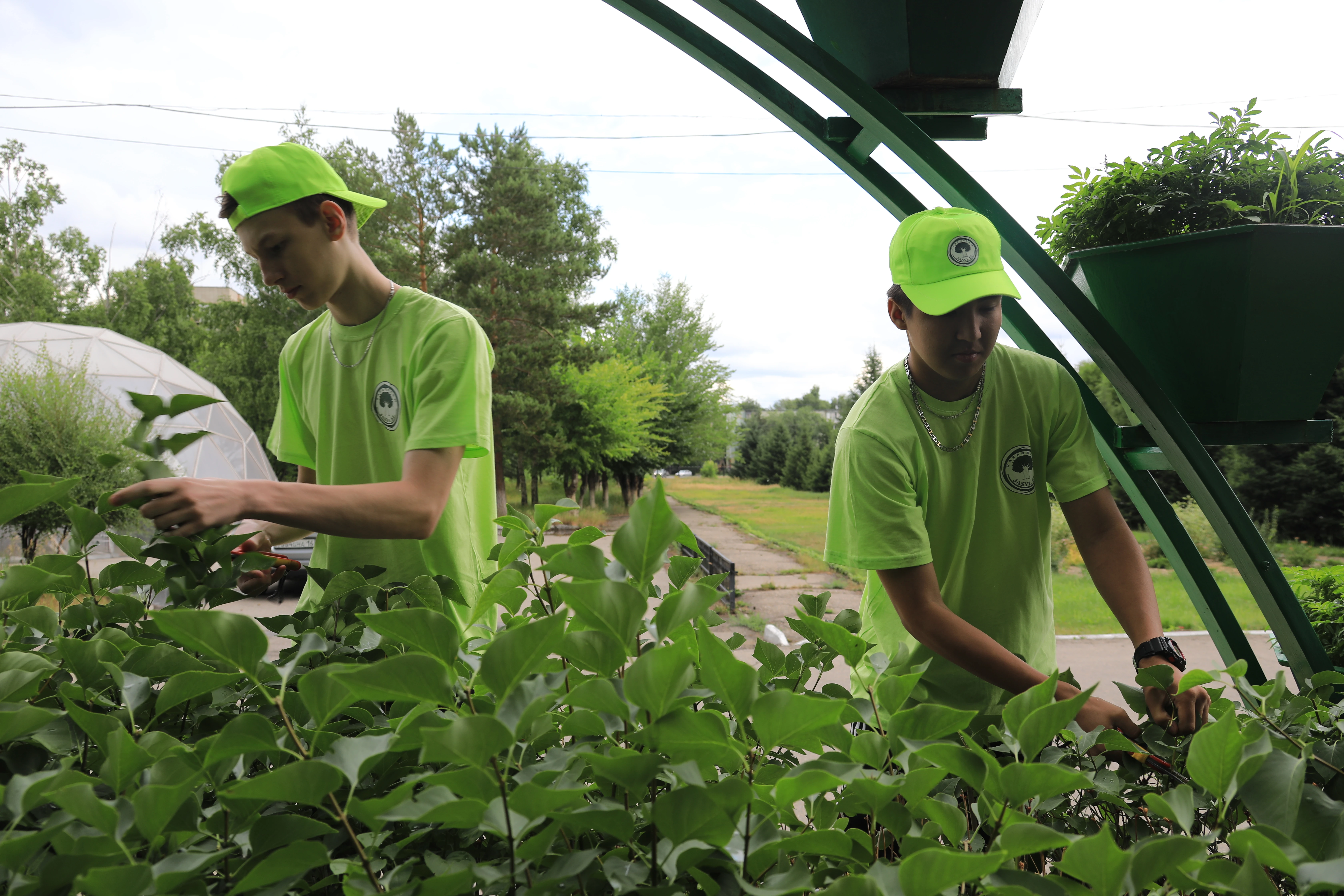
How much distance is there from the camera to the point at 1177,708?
0.90 m

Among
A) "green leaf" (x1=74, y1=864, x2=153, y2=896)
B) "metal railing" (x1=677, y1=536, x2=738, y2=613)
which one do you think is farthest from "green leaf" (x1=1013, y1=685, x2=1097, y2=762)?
"metal railing" (x1=677, y1=536, x2=738, y2=613)

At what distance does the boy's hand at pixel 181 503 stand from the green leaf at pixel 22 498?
115mm

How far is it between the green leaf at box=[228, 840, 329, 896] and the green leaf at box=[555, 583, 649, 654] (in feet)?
0.64

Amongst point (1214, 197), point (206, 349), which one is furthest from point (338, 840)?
point (206, 349)

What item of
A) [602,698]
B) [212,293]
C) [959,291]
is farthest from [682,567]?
[212,293]

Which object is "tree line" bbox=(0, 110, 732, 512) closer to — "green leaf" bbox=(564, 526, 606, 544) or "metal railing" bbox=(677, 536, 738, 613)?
"metal railing" bbox=(677, 536, 738, 613)

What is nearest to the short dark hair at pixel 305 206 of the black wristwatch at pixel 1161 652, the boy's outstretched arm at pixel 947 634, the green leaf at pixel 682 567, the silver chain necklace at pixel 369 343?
the silver chain necklace at pixel 369 343

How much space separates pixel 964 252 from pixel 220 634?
1.39m

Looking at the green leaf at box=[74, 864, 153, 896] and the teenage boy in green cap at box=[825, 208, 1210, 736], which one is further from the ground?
the teenage boy in green cap at box=[825, 208, 1210, 736]

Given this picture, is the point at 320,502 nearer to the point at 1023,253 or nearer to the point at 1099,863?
the point at 1099,863

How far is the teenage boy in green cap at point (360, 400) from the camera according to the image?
1441mm

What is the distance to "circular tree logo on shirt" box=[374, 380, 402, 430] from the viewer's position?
1.75 meters

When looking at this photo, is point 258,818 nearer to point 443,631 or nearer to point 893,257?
point 443,631

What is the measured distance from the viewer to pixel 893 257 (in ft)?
5.35
